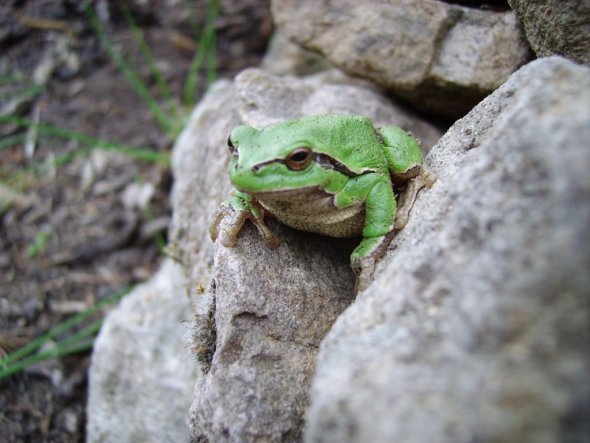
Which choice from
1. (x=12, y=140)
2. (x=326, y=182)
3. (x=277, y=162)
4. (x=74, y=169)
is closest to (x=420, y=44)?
(x=326, y=182)

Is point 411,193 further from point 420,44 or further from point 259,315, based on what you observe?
point 420,44

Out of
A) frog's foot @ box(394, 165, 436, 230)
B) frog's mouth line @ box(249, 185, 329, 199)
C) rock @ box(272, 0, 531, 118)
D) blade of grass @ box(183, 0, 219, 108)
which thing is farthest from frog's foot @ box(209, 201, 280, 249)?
blade of grass @ box(183, 0, 219, 108)

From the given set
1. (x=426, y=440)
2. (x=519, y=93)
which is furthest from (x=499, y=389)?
(x=519, y=93)

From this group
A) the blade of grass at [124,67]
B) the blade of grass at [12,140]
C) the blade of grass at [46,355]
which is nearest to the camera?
the blade of grass at [46,355]

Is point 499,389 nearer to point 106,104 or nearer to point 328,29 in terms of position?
point 328,29

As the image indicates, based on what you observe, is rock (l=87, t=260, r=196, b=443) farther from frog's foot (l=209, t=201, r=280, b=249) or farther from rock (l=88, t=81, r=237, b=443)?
frog's foot (l=209, t=201, r=280, b=249)

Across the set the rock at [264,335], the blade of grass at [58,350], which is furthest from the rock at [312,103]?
the blade of grass at [58,350]

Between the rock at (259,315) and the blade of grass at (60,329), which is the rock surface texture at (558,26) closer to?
the rock at (259,315)
